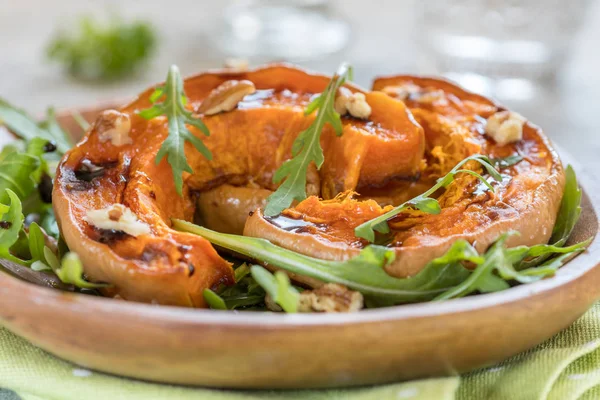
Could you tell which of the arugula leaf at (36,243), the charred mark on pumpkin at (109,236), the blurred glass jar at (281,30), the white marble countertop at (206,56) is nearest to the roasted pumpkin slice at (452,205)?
the charred mark on pumpkin at (109,236)

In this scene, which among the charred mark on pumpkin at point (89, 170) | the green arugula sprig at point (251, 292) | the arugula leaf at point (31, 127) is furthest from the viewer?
the arugula leaf at point (31, 127)

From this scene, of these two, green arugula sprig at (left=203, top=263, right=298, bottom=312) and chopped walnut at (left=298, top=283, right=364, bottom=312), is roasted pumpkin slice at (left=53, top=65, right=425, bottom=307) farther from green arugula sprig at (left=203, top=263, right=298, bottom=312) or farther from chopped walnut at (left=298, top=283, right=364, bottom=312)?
chopped walnut at (left=298, top=283, right=364, bottom=312)

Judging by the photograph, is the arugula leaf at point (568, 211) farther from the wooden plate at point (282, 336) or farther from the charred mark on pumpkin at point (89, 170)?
the charred mark on pumpkin at point (89, 170)

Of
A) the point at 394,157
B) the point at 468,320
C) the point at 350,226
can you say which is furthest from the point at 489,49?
the point at 468,320

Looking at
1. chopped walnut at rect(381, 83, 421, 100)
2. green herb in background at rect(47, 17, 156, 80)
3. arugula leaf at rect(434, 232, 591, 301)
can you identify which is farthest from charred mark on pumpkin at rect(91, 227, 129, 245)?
green herb in background at rect(47, 17, 156, 80)

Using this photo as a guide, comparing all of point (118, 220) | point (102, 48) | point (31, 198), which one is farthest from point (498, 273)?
point (102, 48)
